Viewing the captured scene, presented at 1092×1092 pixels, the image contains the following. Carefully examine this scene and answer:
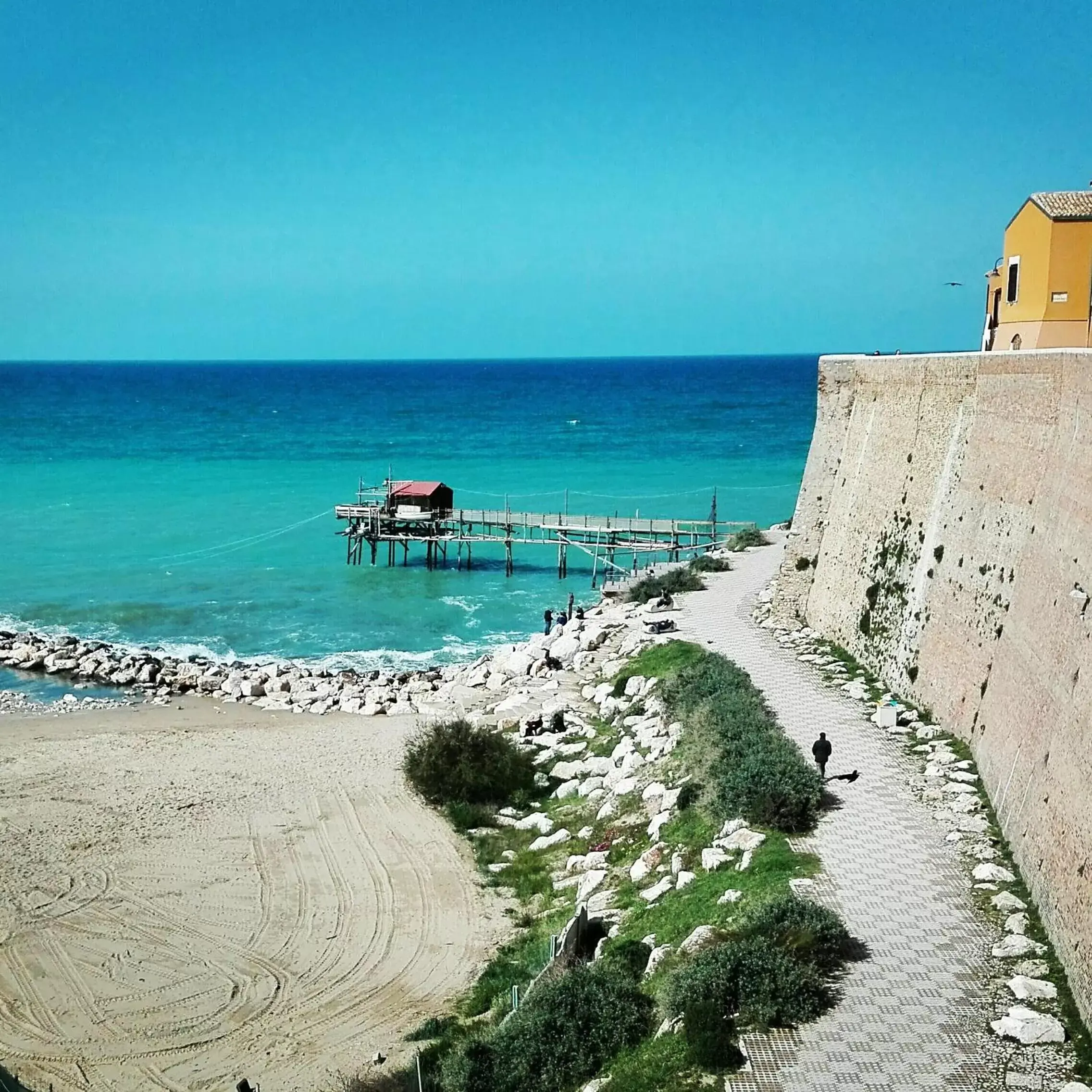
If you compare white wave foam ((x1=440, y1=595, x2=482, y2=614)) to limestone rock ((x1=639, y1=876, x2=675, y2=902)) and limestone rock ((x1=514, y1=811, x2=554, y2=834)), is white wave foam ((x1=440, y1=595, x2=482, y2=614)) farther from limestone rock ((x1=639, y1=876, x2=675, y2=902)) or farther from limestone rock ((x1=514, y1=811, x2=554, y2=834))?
limestone rock ((x1=639, y1=876, x2=675, y2=902))

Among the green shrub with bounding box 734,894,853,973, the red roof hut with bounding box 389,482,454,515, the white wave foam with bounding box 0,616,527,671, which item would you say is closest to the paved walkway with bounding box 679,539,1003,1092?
the green shrub with bounding box 734,894,853,973

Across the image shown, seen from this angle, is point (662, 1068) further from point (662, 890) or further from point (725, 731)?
point (725, 731)

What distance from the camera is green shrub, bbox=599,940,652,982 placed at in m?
11.8

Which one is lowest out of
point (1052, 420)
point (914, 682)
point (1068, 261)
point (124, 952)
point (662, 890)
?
point (124, 952)

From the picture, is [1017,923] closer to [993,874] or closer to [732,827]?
[993,874]

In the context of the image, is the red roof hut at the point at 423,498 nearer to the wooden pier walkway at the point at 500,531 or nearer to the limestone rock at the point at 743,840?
the wooden pier walkway at the point at 500,531

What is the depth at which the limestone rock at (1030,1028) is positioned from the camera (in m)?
9.49

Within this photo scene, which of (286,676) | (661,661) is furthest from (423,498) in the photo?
(661,661)

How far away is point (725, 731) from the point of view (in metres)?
17.1

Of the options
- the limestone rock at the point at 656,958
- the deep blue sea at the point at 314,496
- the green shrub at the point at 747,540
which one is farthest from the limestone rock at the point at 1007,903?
the green shrub at the point at 747,540

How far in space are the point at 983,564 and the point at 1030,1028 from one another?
28.0 feet

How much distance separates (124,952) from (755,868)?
843cm

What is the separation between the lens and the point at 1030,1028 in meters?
9.59

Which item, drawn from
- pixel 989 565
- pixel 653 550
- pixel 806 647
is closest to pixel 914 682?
pixel 989 565
